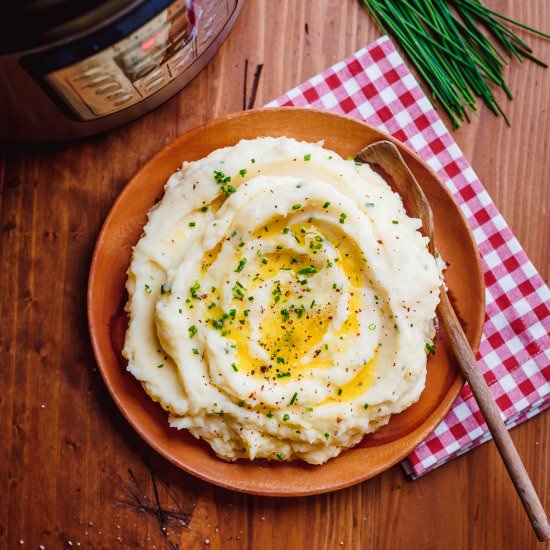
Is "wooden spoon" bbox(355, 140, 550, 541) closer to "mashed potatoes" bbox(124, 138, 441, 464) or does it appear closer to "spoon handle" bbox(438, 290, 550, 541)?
"spoon handle" bbox(438, 290, 550, 541)

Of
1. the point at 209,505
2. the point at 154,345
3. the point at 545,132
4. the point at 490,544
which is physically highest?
the point at 545,132

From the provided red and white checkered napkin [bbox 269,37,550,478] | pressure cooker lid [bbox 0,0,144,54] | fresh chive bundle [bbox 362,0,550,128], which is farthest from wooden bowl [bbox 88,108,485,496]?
pressure cooker lid [bbox 0,0,144,54]

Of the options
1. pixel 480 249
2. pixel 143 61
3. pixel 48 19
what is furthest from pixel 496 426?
pixel 48 19

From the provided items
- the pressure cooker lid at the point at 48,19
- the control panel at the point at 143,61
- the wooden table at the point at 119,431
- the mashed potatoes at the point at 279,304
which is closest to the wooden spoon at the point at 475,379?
the mashed potatoes at the point at 279,304

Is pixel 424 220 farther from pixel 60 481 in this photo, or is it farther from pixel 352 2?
pixel 60 481

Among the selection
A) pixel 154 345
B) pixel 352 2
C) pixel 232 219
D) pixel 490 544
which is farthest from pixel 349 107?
pixel 490 544

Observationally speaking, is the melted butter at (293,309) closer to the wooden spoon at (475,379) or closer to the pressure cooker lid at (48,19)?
the wooden spoon at (475,379)
